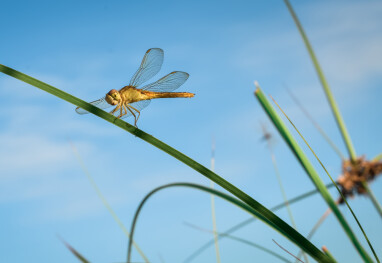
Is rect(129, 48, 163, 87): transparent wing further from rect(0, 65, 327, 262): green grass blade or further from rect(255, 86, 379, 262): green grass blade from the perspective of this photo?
rect(255, 86, 379, 262): green grass blade

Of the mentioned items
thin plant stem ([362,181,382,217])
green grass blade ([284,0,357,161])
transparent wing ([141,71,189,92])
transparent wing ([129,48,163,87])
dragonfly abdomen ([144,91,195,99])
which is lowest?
thin plant stem ([362,181,382,217])

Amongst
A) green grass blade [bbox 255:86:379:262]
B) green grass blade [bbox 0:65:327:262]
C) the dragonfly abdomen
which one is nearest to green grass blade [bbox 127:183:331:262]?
green grass blade [bbox 0:65:327:262]

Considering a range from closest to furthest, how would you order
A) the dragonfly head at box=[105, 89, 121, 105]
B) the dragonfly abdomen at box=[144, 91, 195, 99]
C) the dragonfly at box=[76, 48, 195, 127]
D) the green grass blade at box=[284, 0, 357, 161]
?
the green grass blade at box=[284, 0, 357, 161], the dragonfly head at box=[105, 89, 121, 105], the dragonfly at box=[76, 48, 195, 127], the dragonfly abdomen at box=[144, 91, 195, 99]

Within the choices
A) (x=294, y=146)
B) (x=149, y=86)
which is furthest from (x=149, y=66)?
(x=294, y=146)

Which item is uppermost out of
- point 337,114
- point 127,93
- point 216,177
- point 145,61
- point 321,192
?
point 145,61

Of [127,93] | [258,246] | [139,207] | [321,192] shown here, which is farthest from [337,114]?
[127,93]

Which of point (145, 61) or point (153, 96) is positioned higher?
point (145, 61)

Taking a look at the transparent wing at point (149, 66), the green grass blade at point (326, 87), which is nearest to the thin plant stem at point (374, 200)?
the green grass blade at point (326, 87)

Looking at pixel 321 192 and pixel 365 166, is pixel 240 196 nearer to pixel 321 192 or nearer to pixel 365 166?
pixel 321 192
